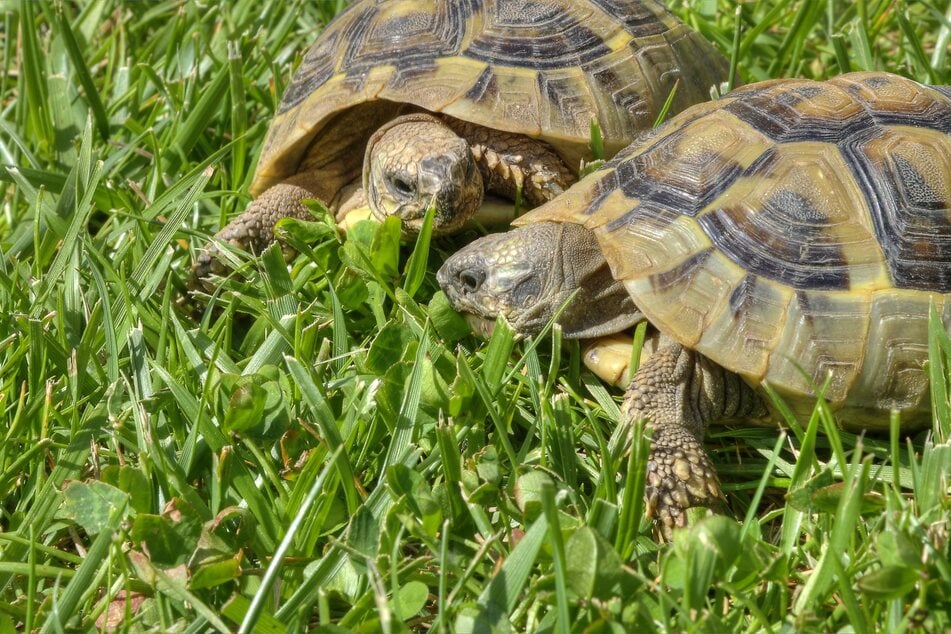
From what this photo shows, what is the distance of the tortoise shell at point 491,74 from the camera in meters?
3.25

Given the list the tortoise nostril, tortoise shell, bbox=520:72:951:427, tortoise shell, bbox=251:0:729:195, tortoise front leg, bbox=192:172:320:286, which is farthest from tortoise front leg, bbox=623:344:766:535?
tortoise front leg, bbox=192:172:320:286

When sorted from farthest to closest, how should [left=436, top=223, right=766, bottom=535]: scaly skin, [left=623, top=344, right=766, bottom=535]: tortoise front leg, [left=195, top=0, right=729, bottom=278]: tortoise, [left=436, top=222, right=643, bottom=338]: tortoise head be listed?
[left=195, top=0, right=729, bottom=278]: tortoise, [left=436, top=222, right=643, bottom=338]: tortoise head, [left=436, top=223, right=766, bottom=535]: scaly skin, [left=623, top=344, right=766, bottom=535]: tortoise front leg

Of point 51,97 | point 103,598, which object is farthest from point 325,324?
point 51,97

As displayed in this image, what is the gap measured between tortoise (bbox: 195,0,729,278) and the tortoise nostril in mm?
413

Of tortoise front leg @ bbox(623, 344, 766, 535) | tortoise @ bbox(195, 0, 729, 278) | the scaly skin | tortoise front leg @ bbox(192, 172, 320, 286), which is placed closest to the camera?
tortoise front leg @ bbox(623, 344, 766, 535)

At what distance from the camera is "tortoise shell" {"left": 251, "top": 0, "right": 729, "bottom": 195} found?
325 centimetres

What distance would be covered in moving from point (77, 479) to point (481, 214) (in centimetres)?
152

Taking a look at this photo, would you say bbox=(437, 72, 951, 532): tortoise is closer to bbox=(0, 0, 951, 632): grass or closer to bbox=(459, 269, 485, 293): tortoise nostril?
bbox=(459, 269, 485, 293): tortoise nostril

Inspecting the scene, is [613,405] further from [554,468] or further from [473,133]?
[473,133]

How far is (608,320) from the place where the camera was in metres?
2.70

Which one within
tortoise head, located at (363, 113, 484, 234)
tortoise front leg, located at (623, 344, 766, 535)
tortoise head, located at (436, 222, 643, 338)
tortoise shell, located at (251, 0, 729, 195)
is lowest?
tortoise front leg, located at (623, 344, 766, 535)

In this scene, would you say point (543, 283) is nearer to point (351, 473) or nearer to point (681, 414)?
point (681, 414)

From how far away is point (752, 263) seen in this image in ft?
8.05

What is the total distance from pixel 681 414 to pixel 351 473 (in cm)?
83
